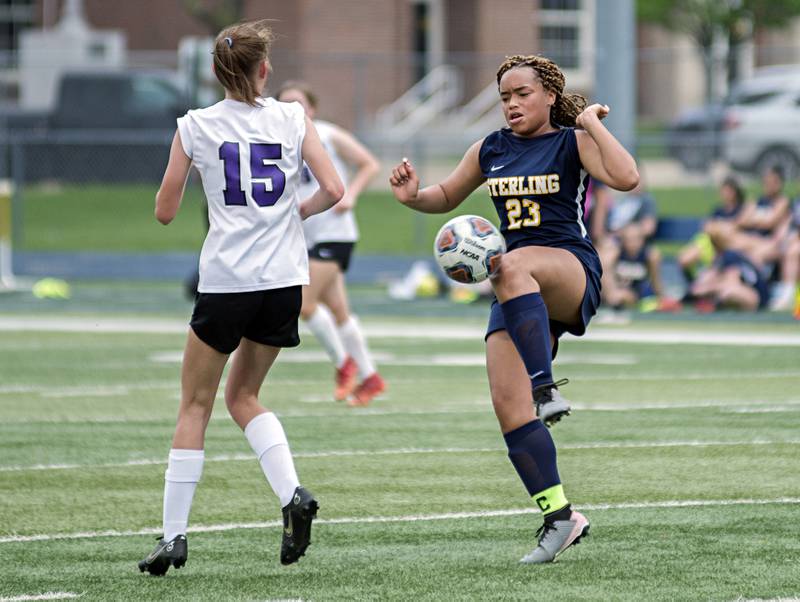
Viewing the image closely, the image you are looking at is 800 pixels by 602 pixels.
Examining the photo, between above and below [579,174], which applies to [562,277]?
below

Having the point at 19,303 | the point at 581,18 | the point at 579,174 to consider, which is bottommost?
the point at 19,303

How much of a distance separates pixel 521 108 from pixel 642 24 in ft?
110

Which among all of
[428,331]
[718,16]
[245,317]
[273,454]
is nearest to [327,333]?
[273,454]

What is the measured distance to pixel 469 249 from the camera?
584 centimetres

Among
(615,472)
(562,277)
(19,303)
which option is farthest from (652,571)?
(19,303)

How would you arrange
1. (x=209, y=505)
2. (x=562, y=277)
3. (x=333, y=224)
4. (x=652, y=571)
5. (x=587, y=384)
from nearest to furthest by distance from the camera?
1. (x=652, y=571)
2. (x=562, y=277)
3. (x=209, y=505)
4. (x=333, y=224)
5. (x=587, y=384)

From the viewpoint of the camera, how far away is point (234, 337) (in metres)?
5.59

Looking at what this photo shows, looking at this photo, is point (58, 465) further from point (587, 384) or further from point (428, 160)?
point (428, 160)

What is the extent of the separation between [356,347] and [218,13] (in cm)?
2019

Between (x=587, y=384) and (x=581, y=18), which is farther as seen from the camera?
(x=581, y=18)

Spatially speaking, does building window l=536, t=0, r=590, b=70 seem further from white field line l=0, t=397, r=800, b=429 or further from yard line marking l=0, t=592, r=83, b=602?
yard line marking l=0, t=592, r=83, b=602

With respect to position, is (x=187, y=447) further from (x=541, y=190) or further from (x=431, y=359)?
(x=431, y=359)

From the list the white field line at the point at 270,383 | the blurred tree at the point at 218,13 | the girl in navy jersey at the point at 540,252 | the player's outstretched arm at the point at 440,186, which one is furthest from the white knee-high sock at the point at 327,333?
the blurred tree at the point at 218,13

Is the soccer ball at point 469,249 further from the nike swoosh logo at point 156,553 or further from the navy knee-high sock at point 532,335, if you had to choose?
the nike swoosh logo at point 156,553
